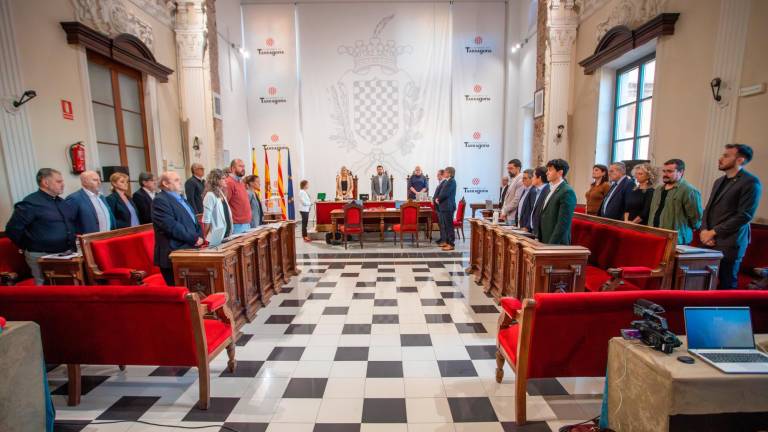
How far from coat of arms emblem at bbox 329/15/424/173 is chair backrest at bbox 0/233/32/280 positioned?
7.41m

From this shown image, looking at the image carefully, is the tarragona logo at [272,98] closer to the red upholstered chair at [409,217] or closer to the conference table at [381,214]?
the conference table at [381,214]

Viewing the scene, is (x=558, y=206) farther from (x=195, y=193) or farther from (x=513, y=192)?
(x=195, y=193)

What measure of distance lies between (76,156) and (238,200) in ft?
7.69

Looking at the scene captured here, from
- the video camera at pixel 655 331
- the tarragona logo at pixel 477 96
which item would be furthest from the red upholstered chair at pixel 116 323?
the tarragona logo at pixel 477 96

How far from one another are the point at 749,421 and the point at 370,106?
31.7 feet

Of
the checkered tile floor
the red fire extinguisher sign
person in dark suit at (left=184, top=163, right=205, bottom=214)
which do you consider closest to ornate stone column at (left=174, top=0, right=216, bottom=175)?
person in dark suit at (left=184, top=163, right=205, bottom=214)

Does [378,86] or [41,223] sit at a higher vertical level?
[378,86]

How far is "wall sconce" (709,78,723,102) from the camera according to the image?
3.92 meters

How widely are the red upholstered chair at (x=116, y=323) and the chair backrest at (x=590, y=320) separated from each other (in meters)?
2.07

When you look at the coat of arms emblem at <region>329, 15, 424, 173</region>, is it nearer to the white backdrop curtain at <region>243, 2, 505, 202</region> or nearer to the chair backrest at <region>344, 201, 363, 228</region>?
the white backdrop curtain at <region>243, 2, 505, 202</region>

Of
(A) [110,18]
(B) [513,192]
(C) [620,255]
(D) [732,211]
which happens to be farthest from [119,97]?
(D) [732,211]

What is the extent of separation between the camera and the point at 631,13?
5391 millimetres

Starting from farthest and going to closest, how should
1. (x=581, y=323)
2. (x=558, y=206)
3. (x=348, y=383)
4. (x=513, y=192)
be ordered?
(x=513, y=192) < (x=558, y=206) < (x=348, y=383) < (x=581, y=323)

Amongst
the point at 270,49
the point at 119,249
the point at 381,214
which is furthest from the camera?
the point at 270,49
